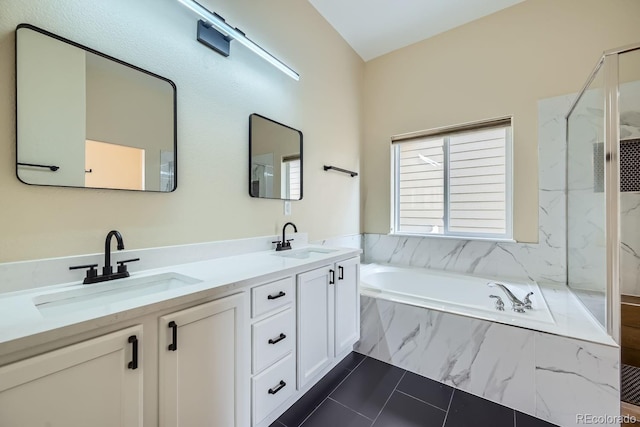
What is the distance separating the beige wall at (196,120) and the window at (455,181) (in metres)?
0.88

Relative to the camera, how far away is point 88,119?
112cm

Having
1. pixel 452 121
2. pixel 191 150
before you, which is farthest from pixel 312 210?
pixel 452 121

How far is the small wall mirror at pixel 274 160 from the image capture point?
183 centimetres

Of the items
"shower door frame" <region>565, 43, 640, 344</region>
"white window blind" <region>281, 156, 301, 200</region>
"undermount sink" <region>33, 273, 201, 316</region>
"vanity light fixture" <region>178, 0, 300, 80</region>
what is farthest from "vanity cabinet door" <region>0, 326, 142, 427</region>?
"shower door frame" <region>565, 43, 640, 344</region>

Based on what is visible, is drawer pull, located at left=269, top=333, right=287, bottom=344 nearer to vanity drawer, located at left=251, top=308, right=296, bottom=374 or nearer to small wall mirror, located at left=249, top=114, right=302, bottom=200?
vanity drawer, located at left=251, top=308, right=296, bottom=374

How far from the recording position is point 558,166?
7.22 feet

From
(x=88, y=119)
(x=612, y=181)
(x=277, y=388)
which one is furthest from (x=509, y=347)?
(x=88, y=119)

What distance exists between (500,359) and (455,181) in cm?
171

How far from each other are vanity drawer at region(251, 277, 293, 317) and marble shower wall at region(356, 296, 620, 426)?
3.13 feet

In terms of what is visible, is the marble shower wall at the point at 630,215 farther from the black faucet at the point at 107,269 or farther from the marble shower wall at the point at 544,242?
the black faucet at the point at 107,269

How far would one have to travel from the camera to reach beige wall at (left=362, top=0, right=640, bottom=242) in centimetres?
210

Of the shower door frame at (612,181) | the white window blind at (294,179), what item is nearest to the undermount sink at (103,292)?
the white window blind at (294,179)

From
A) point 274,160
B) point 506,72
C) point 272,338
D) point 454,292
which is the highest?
point 506,72

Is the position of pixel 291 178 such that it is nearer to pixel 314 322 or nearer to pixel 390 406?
pixel 314 322
